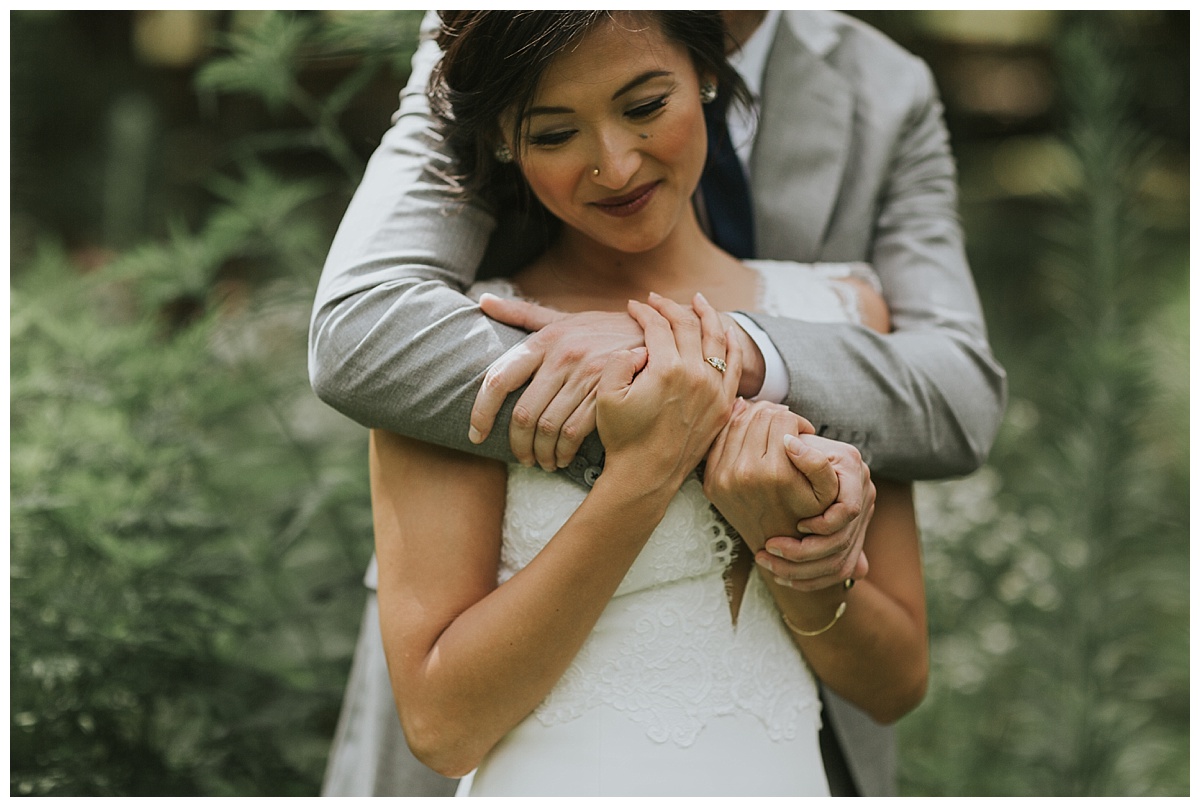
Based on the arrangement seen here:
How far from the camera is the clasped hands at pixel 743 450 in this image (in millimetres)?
1516

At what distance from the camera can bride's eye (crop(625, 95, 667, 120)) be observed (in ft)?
5.32

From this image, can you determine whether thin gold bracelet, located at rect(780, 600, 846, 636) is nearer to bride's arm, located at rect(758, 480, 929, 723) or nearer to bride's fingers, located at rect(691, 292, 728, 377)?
bride's arm, located at rect(758, 480, 929, 723)

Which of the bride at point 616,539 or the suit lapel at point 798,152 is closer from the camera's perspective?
the bride at point 616,539

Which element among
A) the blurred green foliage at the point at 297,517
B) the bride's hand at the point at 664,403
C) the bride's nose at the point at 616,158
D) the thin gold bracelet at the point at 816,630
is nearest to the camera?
the bride's hand at the point at 664,403

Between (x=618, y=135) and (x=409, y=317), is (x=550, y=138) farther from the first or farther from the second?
(x=409, y=317)

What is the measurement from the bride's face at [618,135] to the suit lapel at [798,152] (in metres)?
0.37

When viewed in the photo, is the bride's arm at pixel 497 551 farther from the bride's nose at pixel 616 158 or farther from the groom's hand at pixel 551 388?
the bride's nose at pixel 616 158

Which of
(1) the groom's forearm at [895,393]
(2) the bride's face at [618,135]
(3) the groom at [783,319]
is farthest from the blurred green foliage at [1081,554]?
(2) the bride's face at [618,135]

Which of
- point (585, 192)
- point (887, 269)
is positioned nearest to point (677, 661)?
point (585, 192)

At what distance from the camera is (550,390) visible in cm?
152

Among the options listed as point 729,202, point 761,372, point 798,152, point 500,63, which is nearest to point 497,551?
point 761,372

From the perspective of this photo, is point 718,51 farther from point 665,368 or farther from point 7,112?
point 7,112
